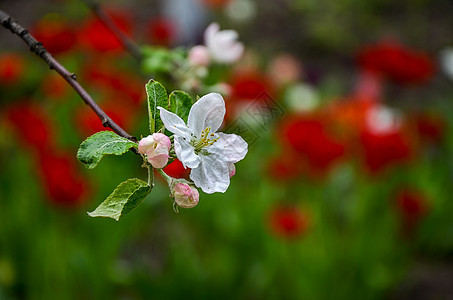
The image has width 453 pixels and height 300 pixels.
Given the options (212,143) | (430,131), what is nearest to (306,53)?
(430,131)

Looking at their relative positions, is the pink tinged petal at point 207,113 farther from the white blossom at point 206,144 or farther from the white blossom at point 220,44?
the white blossom at point 220,44

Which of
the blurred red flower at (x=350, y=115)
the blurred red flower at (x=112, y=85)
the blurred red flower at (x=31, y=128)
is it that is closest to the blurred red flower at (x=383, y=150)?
the blurred red flower at (x=350, y=115)

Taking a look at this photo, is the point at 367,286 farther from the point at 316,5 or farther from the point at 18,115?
the point at 316,5

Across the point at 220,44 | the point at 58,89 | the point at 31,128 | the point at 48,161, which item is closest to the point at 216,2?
the point at 58,89

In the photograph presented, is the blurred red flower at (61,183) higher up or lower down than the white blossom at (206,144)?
lower down

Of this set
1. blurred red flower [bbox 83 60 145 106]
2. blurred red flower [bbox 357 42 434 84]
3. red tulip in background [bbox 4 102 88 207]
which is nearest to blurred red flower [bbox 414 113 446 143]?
blurred red flower [bbox 357 42 434 84]
